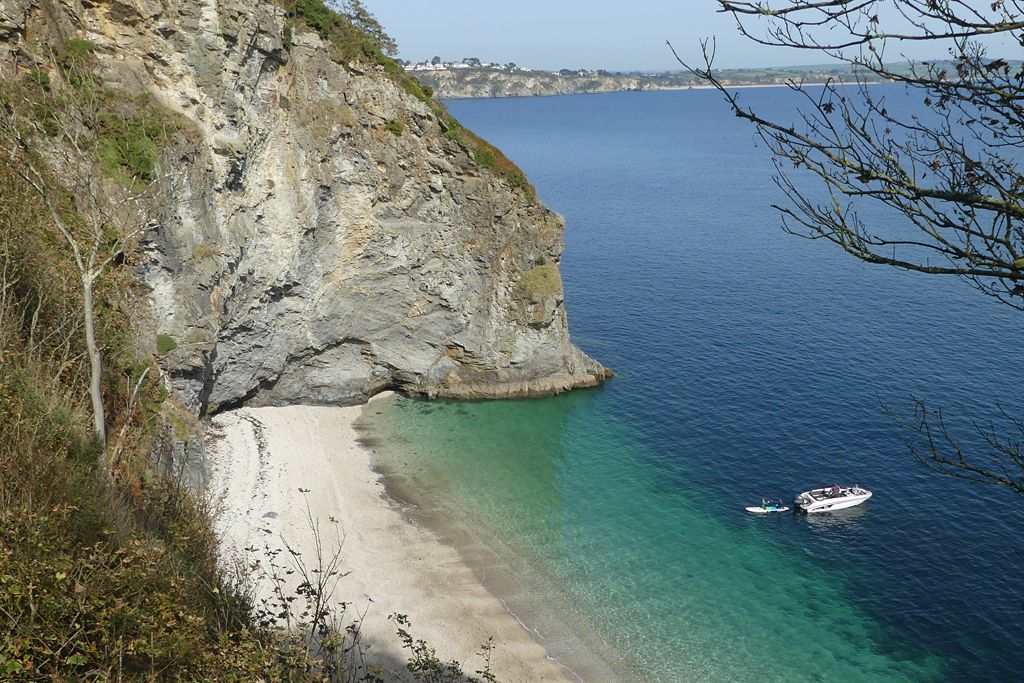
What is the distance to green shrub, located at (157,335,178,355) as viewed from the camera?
27391mm

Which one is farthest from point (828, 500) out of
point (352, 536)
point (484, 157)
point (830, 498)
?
point (484, 157)

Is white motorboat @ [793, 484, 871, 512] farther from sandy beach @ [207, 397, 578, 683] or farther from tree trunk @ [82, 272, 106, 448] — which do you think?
tree trunk @ [82, 272, 106, 448]

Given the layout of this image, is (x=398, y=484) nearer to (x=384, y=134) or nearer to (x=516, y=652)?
(x=516, y=652)

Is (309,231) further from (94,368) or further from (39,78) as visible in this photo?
(94,368)

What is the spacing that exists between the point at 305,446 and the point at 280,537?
779 centimetres

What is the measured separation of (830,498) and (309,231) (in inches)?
1097

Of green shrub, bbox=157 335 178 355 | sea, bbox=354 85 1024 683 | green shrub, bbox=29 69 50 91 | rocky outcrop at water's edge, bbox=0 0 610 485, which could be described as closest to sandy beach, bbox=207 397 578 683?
sea, bbox=354 85 1024 683

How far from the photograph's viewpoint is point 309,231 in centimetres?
3484

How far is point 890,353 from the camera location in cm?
4541

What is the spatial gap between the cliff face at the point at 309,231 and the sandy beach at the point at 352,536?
317 cm

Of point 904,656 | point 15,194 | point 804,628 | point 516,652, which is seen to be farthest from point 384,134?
point 904,656

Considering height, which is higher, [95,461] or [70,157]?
[70,157]

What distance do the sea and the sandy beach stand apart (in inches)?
46.2

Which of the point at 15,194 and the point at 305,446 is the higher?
the point at 15,194
